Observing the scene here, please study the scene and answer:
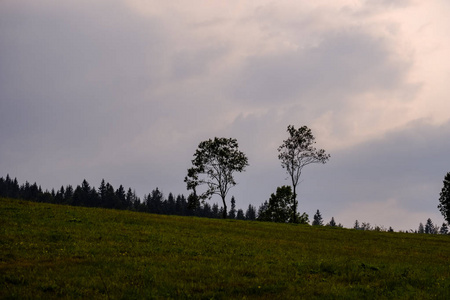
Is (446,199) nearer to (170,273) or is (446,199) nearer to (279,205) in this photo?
(279,205)

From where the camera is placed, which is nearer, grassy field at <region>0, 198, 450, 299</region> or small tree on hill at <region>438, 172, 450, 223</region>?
grassy field at <region>0, 198, 450, 299</region>

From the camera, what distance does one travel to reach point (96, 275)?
15.9 meters

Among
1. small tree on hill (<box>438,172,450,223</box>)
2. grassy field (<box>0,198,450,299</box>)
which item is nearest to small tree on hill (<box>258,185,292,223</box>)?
small tree on hill (<box>438,172,450,223</box>)

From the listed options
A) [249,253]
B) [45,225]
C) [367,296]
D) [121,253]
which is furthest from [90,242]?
[367,296]

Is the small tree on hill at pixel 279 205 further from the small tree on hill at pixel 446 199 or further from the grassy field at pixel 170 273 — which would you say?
the grassy field at pixel 170 273

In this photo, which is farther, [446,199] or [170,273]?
[446,199]

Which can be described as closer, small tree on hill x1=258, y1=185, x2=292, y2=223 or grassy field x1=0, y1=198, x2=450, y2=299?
grassy field x1=0, y1=198, x2=450, y2=299

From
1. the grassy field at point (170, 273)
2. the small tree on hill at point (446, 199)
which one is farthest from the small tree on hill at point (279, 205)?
the grassy field at point (170, 273)

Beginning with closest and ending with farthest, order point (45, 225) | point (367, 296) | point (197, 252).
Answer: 1. point (367, 296)
2. point (197, 252)
3. point (45, 225)

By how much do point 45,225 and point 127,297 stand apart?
20.9 meters

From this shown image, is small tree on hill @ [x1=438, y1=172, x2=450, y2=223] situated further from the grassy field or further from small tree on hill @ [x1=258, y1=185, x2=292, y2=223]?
the grassy field

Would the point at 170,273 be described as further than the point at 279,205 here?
No

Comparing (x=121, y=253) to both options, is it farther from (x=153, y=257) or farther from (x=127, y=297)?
(x=127, y=297)

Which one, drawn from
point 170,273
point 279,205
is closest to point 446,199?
point 279,205
